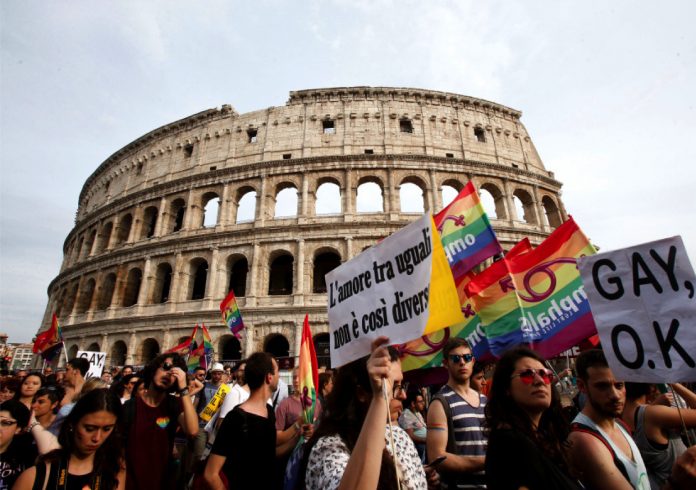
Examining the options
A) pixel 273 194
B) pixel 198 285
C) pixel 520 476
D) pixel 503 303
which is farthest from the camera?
pixel 198 285

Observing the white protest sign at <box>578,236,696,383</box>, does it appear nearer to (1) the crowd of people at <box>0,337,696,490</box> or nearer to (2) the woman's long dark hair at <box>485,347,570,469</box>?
(1) the crowd of people at <box>0,337,696,490</box>

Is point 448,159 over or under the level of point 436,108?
under

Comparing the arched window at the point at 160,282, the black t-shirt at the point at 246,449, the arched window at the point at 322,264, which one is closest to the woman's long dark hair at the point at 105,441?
the black t-shirt at the point at 246,449

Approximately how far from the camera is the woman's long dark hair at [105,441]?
7.28ft

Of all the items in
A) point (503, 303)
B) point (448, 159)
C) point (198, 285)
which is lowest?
point (503, 303)

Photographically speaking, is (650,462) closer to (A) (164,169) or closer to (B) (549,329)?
(B) (549,329)

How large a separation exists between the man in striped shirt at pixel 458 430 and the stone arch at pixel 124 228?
84.4ft

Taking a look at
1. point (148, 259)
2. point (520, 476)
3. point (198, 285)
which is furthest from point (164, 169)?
point (520, 476)

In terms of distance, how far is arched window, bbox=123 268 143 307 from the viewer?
68.9 ft

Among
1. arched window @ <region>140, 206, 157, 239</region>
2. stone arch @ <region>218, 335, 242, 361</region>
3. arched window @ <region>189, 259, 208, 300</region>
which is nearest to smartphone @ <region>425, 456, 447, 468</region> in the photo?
stone arch @ <region>218, 335, 242, 361</region>

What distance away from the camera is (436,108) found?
875 inches

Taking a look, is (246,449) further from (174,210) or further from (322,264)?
(174,210)

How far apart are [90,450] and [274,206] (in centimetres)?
1848

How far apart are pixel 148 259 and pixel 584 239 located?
21.5 meters
